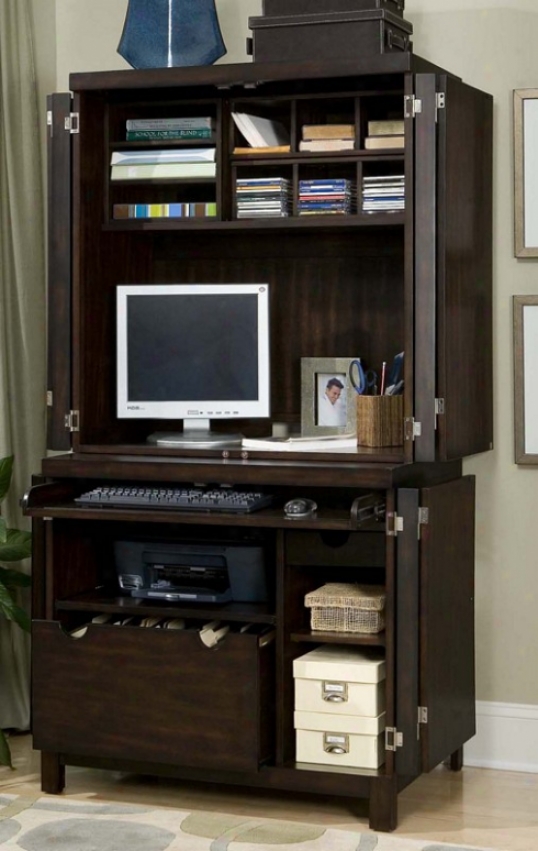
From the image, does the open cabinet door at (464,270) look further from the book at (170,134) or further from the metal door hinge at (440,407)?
the book at (170,134)

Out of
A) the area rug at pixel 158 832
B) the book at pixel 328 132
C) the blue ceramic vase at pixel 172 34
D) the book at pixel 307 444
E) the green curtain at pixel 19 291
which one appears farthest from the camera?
the green curtain at pixel 19 291

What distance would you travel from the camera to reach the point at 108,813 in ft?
10.9

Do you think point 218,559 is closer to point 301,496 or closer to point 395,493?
point 301,496

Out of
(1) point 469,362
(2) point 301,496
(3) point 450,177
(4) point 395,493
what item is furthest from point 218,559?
(3) point 450,177

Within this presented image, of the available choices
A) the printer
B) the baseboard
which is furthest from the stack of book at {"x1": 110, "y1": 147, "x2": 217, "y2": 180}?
the baseboard

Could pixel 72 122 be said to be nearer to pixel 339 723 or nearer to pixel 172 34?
pixel 172 34

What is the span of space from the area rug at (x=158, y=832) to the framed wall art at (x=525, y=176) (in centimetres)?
166

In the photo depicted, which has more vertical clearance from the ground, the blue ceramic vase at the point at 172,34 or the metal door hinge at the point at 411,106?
the blue ceramic vase at the point at 172,34

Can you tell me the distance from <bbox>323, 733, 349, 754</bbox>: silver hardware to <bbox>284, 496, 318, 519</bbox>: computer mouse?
0.58 metres

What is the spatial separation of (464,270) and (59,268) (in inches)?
42.8

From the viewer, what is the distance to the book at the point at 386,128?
11.1ft

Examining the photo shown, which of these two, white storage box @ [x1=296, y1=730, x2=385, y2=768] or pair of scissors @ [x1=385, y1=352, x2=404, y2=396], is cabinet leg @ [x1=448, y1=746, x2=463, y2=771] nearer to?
white storage box @ [x1=296, y1=730, x2=385, y2=768]

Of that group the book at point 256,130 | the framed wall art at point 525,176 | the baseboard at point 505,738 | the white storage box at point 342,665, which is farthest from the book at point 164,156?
the baseboard at point 505,738

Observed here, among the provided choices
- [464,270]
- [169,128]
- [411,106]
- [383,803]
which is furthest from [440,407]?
[169,128]
